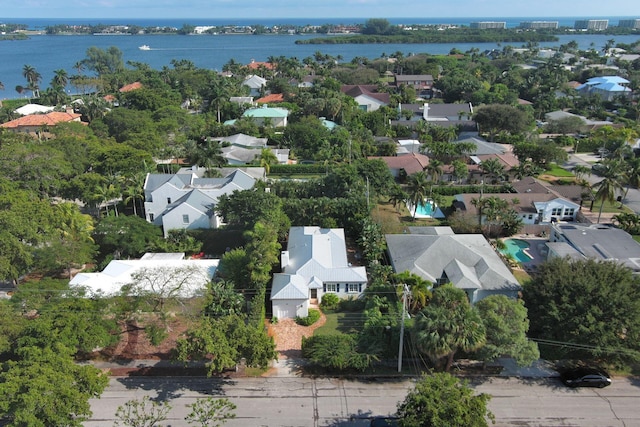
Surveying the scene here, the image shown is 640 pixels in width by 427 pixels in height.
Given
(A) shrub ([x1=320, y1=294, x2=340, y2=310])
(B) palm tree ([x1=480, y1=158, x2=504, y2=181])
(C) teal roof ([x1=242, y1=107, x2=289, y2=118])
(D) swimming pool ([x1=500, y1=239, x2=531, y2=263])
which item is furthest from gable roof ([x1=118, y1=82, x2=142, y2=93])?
(D) swimming pool ([x1=500, y1=239, x2=531, y2=263])

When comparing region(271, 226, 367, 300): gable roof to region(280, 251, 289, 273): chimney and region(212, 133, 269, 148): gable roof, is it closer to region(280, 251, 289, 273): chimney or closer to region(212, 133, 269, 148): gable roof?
region(280, 251, 289, 273): chimney

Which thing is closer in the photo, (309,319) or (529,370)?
(529,370)

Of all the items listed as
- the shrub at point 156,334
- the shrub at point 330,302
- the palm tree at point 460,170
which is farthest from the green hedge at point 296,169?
the shrub at point 156,334

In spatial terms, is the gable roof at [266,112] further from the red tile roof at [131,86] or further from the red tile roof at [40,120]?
the red tile roof at [131,86]

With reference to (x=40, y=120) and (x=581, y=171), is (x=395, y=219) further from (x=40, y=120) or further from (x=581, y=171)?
(x=40, y=120)

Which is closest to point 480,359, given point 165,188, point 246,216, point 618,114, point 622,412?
point 622,412

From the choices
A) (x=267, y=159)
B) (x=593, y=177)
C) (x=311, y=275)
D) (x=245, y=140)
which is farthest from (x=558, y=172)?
(x=311, y=275)

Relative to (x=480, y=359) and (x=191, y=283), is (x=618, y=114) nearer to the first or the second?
(x=480, y=359)
